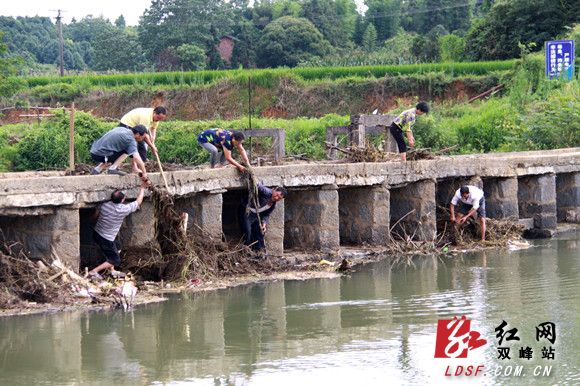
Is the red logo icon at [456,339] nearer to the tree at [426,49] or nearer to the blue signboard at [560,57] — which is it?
the blue signboard at [560,57]

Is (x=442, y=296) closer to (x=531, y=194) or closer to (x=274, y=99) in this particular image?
(x=531, y=194)

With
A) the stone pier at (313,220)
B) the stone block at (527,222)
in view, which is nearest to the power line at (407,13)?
the stone block at (527,222)

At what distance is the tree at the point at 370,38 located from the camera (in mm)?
60350

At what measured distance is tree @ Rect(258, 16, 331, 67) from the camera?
53.0 m

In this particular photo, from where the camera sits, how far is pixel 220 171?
49.4 ft

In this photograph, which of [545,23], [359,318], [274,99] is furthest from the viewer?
[274,99]

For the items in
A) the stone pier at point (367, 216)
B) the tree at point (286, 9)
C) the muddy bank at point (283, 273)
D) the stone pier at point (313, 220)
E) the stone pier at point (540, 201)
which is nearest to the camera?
the muddy bank at point (283, 273)

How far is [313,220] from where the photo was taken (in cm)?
1658

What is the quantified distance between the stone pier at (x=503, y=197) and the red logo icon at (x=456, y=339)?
23.9 ft

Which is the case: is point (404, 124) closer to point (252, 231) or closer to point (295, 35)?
point (252, 231)

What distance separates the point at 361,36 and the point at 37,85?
23680mm

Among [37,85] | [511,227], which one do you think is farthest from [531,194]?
[37,85]

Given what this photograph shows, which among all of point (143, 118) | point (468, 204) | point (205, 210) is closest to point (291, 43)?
point (468, 204)

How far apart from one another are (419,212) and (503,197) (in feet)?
6.68
